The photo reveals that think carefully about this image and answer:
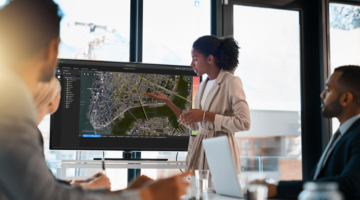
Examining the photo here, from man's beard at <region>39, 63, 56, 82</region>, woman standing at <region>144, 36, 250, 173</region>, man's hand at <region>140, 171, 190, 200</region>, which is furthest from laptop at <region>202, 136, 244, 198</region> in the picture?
woman standing at <region>144, 36, 250, 173</region>

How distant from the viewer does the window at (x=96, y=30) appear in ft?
11.3

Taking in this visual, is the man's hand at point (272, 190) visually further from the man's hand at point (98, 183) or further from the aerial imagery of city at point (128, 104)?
the aerial imagery of city at point (128, 104)

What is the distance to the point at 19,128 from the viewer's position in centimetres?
65

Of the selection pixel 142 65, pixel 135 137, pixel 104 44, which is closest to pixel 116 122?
pixel 135 137

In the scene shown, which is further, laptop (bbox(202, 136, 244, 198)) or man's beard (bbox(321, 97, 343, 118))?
man's beard (bbox(321, 97, 343, 118))

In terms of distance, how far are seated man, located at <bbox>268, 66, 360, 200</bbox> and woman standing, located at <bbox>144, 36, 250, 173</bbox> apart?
608 mm

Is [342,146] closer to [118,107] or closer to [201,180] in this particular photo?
[201,180]

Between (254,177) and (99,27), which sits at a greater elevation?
(99,27)

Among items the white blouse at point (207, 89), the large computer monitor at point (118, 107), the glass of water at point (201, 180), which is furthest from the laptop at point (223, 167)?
the large computer monitor at point (118, 107)

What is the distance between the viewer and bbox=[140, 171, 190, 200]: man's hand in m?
0.81

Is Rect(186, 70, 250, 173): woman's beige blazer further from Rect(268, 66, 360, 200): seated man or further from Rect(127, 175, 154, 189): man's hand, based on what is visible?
Rect(127, 175, 154, 189): man's hand

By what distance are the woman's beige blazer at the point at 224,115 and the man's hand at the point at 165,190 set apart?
5.18ft

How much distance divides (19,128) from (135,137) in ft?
8.64

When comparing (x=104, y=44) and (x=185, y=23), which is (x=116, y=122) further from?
(x=185, y=23)
